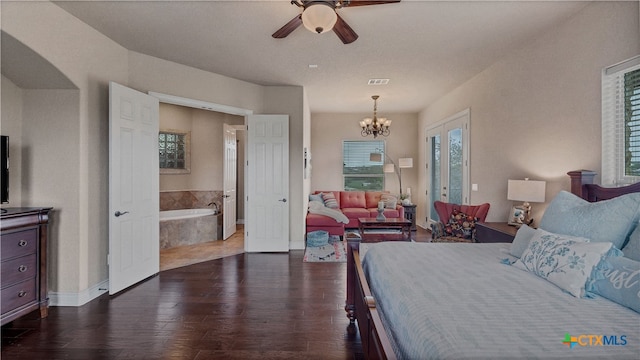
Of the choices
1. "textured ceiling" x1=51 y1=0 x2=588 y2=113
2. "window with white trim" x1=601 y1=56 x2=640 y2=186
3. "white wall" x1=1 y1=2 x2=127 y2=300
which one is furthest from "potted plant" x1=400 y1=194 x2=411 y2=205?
"white wall" x1=1 y1=2 x2=127 y2=300

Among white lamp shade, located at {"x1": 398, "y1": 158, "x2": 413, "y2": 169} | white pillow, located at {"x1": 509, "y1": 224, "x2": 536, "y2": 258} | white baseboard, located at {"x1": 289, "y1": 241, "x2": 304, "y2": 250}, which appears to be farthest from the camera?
white lamp shade, located at {"x1": 398, "y1": 158, "x2": 413, "y2": 169}

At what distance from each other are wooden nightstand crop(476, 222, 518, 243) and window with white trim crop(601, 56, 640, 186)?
897 millimetres

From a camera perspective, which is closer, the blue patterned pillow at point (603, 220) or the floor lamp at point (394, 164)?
the blue patterned pillow at point (603, 220)

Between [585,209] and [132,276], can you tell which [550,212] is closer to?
[585,209]

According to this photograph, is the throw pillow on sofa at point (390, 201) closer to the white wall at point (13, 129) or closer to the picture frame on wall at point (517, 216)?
the picture frame on wall at point (517, 216)

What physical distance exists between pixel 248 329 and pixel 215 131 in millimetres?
5089

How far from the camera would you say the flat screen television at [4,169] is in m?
2.56

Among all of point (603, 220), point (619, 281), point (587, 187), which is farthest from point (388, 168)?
point (619, 281)

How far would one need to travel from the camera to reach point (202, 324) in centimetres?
256

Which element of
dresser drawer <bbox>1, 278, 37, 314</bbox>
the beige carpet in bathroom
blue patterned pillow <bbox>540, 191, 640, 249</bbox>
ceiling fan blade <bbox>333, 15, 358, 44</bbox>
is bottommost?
the beige carpet in bathroom

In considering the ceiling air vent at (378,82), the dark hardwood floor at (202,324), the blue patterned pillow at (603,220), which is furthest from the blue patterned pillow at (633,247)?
the ceiling air vent at (378,82)

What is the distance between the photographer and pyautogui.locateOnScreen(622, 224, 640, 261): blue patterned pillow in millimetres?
1517

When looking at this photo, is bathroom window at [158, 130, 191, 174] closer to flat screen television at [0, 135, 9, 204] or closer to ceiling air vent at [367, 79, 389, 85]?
flat screen television at [0, 135, 9, 204]

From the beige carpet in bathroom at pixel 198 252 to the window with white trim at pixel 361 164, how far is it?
3.34 meters
